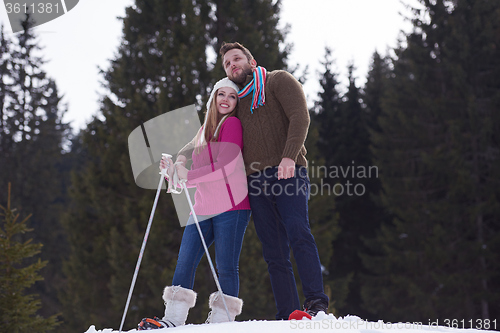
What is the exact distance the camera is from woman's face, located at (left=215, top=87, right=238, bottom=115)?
9.86ft

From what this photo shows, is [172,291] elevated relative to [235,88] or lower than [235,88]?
lower

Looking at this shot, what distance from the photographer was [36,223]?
2119 cm

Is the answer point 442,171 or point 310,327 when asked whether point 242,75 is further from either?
point 442,171

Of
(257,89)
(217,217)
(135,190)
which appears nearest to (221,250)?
(217,217)

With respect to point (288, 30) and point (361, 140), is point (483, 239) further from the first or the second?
point (288, 30)

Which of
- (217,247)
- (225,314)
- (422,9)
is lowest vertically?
(225,314)

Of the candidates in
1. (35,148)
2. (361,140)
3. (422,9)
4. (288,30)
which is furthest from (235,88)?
(35,148)

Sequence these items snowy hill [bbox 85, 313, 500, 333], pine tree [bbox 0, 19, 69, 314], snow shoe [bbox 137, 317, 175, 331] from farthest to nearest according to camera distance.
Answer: pine tree [bbox 0, 19, 69, 314] → snow shoe [bbox 137, 317, 175, 331] → snowy hill [bbox 85, 313, 500, 333]

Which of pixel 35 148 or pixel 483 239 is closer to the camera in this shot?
pixel 483 239

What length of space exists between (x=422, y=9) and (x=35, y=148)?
1756 cm

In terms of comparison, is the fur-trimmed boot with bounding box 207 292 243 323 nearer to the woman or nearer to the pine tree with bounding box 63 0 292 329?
the woman

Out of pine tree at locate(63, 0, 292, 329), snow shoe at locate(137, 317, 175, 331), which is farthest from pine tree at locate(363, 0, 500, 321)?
snow shoe at locate(137, 317, 175, 331)

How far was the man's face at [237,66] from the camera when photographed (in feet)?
10.1

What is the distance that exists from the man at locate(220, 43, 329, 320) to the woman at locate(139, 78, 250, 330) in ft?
0.33
